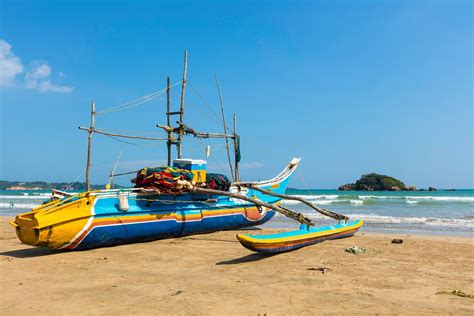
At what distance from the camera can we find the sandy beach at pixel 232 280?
5.73m

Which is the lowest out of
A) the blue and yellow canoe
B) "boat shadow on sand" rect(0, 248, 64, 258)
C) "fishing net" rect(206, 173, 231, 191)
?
"boat shadow on sand" rect(0, 248, 64, 258)

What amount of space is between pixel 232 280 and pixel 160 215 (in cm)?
569

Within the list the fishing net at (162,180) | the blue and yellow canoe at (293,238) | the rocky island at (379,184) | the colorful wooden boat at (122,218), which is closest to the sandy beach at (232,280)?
the blue and yellow canoe at (293,238)

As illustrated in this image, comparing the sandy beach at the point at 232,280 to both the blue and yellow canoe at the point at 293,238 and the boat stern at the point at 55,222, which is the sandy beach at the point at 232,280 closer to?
the blue and yellow canoe at the point at 293,238

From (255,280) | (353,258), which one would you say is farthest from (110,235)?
(353,258)

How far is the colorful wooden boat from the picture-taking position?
1008cm

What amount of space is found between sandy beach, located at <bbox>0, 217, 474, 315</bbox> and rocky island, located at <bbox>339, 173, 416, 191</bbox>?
99.8 m

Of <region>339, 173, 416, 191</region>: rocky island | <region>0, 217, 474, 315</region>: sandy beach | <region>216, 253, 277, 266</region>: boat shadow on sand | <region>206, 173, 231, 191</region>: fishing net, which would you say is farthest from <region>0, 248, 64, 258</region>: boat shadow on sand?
<region>339, 173, 416, 191</region>: rocky island

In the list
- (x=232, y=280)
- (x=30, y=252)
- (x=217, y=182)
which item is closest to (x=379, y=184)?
(x=217, y=182)

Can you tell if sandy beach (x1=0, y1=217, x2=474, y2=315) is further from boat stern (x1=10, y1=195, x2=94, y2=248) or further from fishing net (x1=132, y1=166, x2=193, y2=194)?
fishing net (x1=132, y1=166, x2=193, y2=194)

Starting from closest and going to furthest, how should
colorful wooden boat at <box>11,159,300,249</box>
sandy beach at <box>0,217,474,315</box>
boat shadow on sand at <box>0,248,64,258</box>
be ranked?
1. sandy beach at <box>0,217,474,315</box>
2. colorful wooden boat at <box>11,159,300,249</box>
3. boat shadow on sand at <box>0,248,64,258</box>

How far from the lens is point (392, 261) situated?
30.7 feet

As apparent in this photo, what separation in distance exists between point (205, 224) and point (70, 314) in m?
8.72

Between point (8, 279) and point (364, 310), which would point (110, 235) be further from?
point (364, 310)
